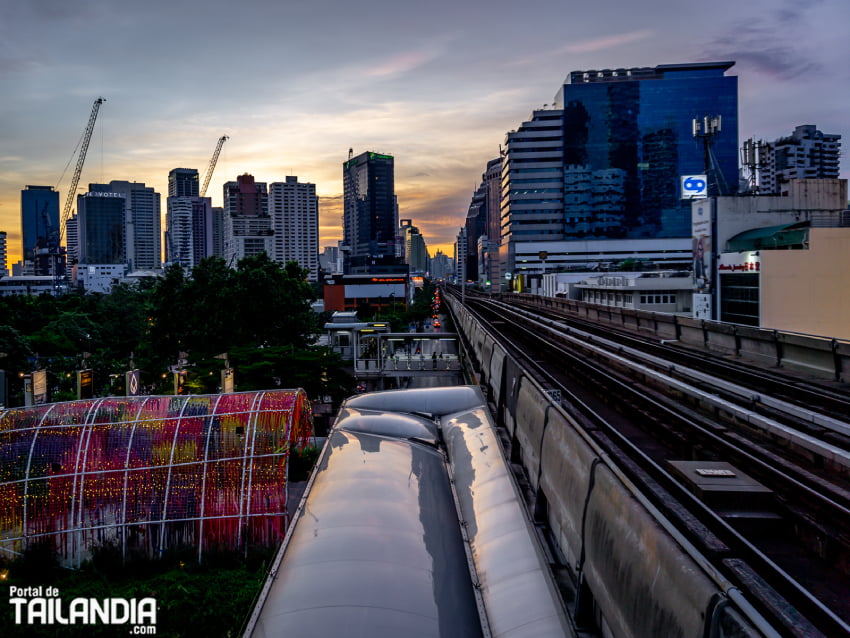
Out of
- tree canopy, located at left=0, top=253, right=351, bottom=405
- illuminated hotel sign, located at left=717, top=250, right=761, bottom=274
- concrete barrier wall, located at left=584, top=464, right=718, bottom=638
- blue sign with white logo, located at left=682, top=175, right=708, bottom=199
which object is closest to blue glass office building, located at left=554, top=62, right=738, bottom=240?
blue sign with white logo, located at left=682, top=175, right=708, bottom=199

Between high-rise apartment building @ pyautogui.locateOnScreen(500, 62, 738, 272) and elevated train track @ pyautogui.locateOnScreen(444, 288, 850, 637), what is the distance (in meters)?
154

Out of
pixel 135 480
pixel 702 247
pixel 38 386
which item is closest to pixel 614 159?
pixel 702 247

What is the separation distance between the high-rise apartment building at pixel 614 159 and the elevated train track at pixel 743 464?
15366 centimetres

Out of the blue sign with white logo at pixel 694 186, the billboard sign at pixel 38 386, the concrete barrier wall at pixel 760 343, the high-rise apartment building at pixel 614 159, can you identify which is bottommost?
the billboard sign at pixel 38 386

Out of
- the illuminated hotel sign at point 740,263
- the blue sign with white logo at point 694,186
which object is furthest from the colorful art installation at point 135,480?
the blue sign with white logo at point 694,186

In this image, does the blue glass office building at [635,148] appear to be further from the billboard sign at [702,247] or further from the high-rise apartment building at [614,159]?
the billboard sign at [702,247]

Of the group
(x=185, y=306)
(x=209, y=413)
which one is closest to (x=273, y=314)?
(x=185, y=306)

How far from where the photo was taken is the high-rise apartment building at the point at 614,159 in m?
176

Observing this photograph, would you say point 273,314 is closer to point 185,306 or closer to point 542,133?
point 185,306

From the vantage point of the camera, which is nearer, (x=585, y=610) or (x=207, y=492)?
(x=585, y=610)

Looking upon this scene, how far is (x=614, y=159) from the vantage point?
181375mm

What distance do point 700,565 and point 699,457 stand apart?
319 inches

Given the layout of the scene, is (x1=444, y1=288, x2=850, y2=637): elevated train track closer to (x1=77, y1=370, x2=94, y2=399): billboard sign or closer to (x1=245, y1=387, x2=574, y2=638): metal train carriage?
(x1=245, y1=387, x2=574, y2=638): metal train carriage

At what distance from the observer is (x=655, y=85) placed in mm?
180750
